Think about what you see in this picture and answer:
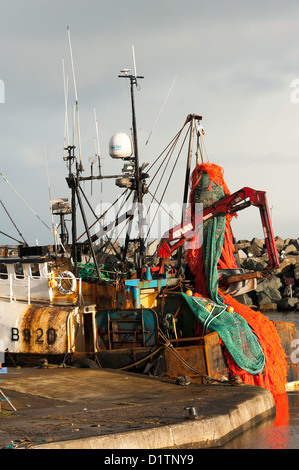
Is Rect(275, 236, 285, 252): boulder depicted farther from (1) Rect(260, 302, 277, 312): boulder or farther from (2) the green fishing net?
(2) the green fishing net

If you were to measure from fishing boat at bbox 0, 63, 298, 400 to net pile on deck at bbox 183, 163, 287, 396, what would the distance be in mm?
28

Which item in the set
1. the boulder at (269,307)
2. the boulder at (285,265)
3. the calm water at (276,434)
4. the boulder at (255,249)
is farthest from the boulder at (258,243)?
the calm water at (276,434)

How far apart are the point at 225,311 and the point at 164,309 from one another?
1584mm

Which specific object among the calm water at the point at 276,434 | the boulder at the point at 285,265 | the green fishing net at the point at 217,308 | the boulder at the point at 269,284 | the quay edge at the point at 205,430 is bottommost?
the calm water at the point at 276,434

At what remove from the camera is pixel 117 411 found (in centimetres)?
1076

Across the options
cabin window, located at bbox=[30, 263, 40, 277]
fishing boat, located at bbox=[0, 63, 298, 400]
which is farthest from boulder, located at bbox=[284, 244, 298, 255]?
cabin window, located at bbox=[30, 263, 40, 277]

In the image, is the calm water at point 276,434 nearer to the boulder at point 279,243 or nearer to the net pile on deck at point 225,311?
the net pile on deck at point 225,311

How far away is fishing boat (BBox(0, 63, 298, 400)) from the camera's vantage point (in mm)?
15188

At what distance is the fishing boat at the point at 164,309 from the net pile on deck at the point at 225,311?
28 mm

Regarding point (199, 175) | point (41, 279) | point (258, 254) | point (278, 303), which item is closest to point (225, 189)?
point (199, 175)

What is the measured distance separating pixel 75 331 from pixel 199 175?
18.7 ft

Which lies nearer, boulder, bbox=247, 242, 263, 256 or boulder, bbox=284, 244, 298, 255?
boulder, bbox=284, 244, 298, 255

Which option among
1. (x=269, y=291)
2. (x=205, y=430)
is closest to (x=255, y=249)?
(x=269, y=291)

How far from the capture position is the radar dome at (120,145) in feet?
67.1
